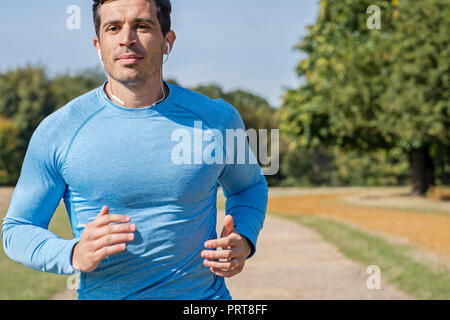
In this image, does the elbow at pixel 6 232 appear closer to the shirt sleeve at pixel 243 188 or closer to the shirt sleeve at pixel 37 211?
the shirt sleeve at pixel 37 211

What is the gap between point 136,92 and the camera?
2148 millimetres

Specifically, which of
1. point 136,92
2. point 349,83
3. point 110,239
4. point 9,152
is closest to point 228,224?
point 110,239

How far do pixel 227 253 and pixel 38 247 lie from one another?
674mm

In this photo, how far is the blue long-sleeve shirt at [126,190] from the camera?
203 cm

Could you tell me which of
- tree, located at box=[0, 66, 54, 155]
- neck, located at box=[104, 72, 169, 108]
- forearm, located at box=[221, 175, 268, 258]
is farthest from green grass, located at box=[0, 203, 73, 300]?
tree, located at box=[0, 66, 54, 155]

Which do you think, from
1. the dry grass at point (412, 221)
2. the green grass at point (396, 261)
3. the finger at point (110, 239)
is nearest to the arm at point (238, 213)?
the finger at point (110, 239)

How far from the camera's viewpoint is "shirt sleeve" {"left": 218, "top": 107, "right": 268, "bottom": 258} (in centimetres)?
232

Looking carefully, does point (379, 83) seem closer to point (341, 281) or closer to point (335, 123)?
point (335, 123)

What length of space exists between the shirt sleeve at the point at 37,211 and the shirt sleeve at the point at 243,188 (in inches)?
26.4

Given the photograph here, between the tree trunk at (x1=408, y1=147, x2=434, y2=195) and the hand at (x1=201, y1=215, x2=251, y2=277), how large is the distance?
96.7 ft

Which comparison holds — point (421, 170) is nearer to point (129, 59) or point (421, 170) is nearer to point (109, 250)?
point (129, 59)

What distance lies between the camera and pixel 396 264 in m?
10.3

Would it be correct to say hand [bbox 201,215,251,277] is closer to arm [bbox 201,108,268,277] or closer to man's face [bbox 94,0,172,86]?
arm [bbox 201,108,268,277]
